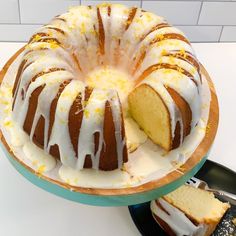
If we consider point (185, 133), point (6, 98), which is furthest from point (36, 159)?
point (185, 133)

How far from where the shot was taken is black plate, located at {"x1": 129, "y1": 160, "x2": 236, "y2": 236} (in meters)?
0.87

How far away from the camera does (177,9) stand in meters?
1.25

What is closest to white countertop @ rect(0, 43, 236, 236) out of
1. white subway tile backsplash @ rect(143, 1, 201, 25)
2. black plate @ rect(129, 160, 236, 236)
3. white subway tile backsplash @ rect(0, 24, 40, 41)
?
black plate @ rect(129, 160, 236, 236)

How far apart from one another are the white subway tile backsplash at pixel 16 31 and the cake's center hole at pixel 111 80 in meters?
0.40

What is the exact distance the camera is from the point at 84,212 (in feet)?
3.02

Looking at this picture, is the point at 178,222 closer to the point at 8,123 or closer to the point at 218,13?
the point at 8,123

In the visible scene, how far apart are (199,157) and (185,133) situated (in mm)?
51

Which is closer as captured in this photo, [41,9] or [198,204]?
[198,204]

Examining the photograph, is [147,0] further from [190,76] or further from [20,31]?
[190,76]

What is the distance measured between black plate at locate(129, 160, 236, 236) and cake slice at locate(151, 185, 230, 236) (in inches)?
0.7

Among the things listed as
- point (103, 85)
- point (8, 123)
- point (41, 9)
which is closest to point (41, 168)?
point (8, 123)

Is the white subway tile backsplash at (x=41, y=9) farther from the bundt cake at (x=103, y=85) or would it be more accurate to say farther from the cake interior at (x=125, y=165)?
the cake interior at (x=125, y=165)

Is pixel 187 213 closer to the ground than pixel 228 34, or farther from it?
closer to the ground

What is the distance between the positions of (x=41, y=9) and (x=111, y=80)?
42 centimetres
